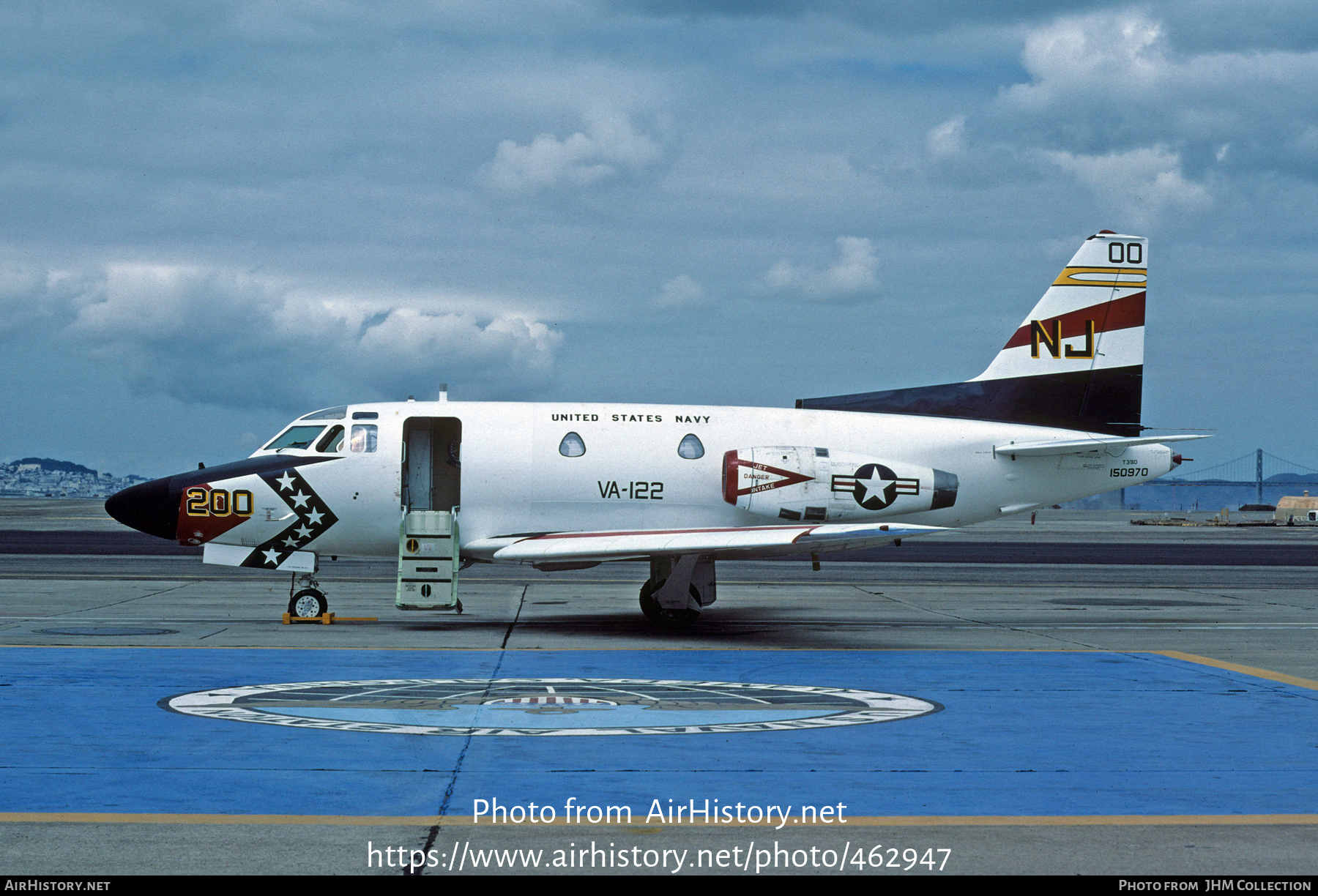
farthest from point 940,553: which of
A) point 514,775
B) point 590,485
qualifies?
point 514,775

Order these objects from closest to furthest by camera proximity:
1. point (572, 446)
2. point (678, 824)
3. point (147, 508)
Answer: point (678, 824)
point (147, 508)
point (572, 446)

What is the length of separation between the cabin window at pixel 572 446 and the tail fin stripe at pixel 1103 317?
8.42m

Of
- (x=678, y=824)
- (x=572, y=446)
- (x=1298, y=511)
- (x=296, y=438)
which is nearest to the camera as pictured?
(x=678, y=824)

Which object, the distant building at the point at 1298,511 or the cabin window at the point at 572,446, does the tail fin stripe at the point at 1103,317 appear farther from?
the distant building at the point at 1298,511

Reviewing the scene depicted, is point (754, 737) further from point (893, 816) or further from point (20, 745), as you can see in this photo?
point (20, 745)

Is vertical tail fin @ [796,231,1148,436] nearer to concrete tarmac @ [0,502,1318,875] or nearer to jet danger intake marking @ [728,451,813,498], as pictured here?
jet danger intake marking @ [728,451,813,498]

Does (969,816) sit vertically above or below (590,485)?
below

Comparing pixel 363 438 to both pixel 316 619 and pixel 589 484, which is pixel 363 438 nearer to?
pixel 316 619

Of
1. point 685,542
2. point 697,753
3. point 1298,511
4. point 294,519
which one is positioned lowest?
point 1298,511

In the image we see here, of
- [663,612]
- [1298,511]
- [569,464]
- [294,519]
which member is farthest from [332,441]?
[1298,511]

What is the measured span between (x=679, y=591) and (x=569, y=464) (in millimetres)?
2828

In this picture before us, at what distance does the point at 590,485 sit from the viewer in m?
20.5

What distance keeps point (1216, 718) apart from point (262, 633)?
13.1 metres

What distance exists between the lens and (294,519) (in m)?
20.3
